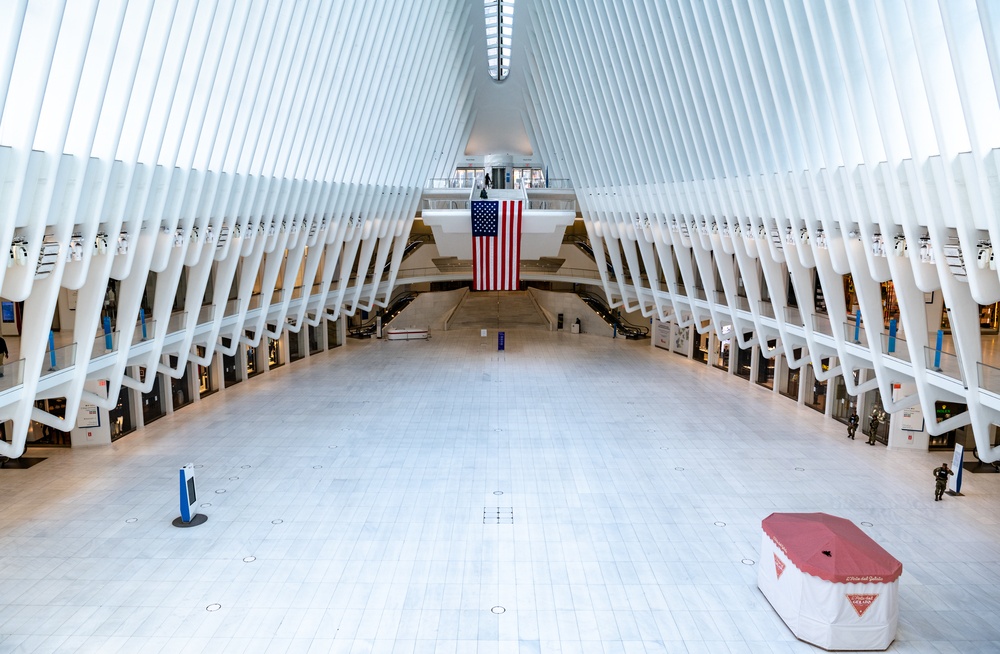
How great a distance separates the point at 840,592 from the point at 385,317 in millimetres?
27215

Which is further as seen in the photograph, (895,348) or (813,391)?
(813,391)

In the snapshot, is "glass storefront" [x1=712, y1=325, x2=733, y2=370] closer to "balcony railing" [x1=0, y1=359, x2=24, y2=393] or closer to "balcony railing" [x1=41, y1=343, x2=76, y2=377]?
"balcony railing" [x1=41, y1=343, x2=76, y2=377]

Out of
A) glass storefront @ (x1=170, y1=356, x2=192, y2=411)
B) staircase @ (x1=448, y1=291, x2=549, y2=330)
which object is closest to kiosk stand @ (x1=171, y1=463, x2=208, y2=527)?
glass storefront @ (x1=170, y1=356, x2=192, y2=411)

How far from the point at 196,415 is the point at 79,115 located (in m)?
10.7

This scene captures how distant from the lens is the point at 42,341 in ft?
36.4

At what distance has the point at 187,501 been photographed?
12.2 meters

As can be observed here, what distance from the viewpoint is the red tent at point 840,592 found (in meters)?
8.79

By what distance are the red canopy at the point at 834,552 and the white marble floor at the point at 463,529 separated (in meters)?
1.08

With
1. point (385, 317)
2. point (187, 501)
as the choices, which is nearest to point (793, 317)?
point (187, 501)

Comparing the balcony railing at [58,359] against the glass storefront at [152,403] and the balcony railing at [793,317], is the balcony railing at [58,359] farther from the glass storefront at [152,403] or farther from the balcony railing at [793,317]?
the balcony railing at [793,317]

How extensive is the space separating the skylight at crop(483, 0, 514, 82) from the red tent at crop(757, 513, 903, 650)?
78.5 feet

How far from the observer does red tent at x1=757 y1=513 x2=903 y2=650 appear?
8.79 meters

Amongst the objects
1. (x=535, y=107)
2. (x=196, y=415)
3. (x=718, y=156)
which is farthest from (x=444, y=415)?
(x=535, y=107)

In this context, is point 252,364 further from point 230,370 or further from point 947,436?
point 947,436
